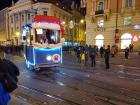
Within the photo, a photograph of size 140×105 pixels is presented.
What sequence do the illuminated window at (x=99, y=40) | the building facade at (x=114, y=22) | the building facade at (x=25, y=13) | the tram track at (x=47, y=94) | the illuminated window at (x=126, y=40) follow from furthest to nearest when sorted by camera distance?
the building facade at (x=25, y=13), the illuminated window at (x=99, y=40), the illuminated window at (x=126, y=40), the building facade at (x=114, y=22), the tram track at (x=47, y=94)

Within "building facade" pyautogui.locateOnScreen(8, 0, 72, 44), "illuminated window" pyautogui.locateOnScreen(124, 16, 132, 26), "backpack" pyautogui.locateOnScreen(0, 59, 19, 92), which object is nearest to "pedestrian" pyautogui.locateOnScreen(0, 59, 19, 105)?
"backpack" pyautogui.locateOnScreen(0, 59, 19, 92)

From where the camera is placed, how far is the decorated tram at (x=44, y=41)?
15938 millimetres

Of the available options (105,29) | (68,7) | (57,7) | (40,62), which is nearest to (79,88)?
(40,62)

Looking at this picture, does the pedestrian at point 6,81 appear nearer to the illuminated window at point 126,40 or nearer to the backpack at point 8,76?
the backpack at point 8,76

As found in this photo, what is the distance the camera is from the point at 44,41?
1597cm

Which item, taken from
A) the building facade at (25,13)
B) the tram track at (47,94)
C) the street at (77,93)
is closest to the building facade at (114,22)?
the building facade at (25,13)

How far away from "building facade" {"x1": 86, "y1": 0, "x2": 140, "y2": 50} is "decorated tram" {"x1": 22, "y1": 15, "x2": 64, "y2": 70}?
25.3 metres

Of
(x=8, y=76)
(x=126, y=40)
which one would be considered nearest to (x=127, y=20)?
(x=126, y=40)

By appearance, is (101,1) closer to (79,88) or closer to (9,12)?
(79,88)

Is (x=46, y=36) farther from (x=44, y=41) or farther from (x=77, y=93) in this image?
(x=77, y=93)

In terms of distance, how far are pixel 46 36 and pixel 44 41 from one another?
37 centimetres

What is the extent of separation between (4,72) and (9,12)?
262ft

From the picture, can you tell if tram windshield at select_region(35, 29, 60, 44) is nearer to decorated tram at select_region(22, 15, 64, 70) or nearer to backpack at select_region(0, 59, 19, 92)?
decorated tram at select_region(22, 15, 64, 70)

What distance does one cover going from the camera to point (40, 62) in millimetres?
16250
